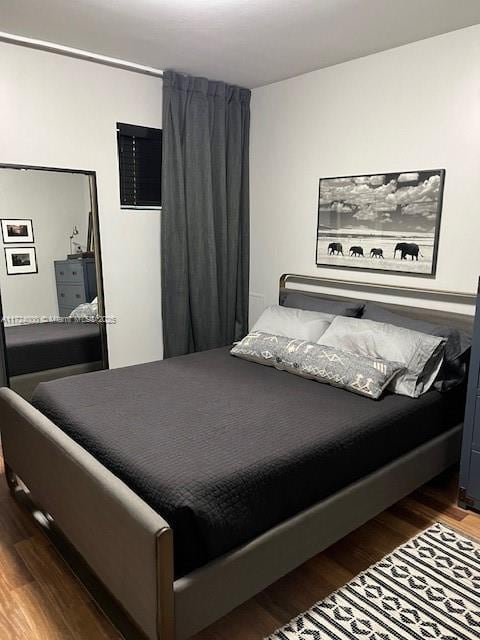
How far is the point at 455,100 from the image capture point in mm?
2664

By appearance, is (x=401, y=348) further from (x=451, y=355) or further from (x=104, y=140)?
(x=104, y=140)

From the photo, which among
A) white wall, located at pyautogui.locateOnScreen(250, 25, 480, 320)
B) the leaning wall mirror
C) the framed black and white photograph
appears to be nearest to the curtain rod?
the leaning wall mirror

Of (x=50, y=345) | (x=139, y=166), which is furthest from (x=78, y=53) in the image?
(x=50, y=345)

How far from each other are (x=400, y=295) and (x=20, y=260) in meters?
2.43

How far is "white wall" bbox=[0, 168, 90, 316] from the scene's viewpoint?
294 cm

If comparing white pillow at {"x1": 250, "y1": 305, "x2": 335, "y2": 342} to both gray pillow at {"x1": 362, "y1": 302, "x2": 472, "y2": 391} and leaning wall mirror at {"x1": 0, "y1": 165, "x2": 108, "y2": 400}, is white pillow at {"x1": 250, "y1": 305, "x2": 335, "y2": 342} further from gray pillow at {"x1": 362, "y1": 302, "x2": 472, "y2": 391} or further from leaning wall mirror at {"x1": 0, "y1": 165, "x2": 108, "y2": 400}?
leaning wall mirror at {"x1": 0, "y1": 165, "x2": 108, "y2": 400}

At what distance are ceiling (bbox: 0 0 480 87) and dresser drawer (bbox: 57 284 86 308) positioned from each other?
1.48m

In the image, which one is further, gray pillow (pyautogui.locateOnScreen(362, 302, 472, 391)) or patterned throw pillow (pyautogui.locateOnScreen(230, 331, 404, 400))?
gray pillow (pyautogui.locateOnScreen(362, 302, 472, 391))

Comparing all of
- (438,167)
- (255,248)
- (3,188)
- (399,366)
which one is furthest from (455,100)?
(3,188)

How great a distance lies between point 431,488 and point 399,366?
752 mm

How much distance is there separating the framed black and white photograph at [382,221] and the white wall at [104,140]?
1.29 meters

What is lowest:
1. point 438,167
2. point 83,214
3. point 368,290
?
point 368,290

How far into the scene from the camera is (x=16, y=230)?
9.75 feet

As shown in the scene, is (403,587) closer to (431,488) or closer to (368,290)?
A: (431,488)
